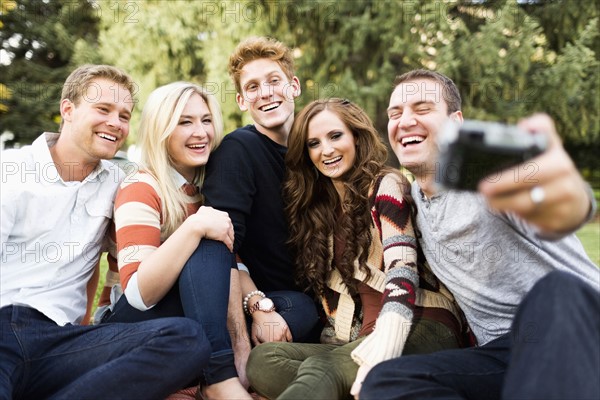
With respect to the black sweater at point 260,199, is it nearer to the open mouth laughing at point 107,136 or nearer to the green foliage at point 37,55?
the open mouth laughing at point 107,136

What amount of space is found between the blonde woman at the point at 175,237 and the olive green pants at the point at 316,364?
0.10m

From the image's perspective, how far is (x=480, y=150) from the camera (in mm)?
1120

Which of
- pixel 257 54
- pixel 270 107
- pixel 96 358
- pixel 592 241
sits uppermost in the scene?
pixel 257 54

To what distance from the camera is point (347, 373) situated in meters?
1.94

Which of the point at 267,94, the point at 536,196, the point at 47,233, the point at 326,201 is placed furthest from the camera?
the point at 267,94

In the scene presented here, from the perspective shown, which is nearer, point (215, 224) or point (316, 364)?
point (316, 364)

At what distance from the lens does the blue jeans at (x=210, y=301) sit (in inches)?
78.3

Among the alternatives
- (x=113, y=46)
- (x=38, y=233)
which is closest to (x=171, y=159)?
(x=38, y=233)

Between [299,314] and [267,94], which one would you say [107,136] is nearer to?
[267,94]

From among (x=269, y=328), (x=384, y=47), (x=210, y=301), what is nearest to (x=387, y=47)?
(x=384, y=47)

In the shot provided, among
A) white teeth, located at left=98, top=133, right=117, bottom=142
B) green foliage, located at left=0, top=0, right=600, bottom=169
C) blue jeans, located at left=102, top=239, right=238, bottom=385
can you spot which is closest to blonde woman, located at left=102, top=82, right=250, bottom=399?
blue jeans, located at left=102, top=239, right=238, bottom=385

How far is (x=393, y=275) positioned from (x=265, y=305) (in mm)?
574

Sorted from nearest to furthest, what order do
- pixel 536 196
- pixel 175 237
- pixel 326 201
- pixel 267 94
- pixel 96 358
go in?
pixel 536 196, pixel 96 358, pixel 175 237, pixel 326 201, pixel 267 94

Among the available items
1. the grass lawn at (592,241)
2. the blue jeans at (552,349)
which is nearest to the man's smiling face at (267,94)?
the blue jeans at (552,349)
